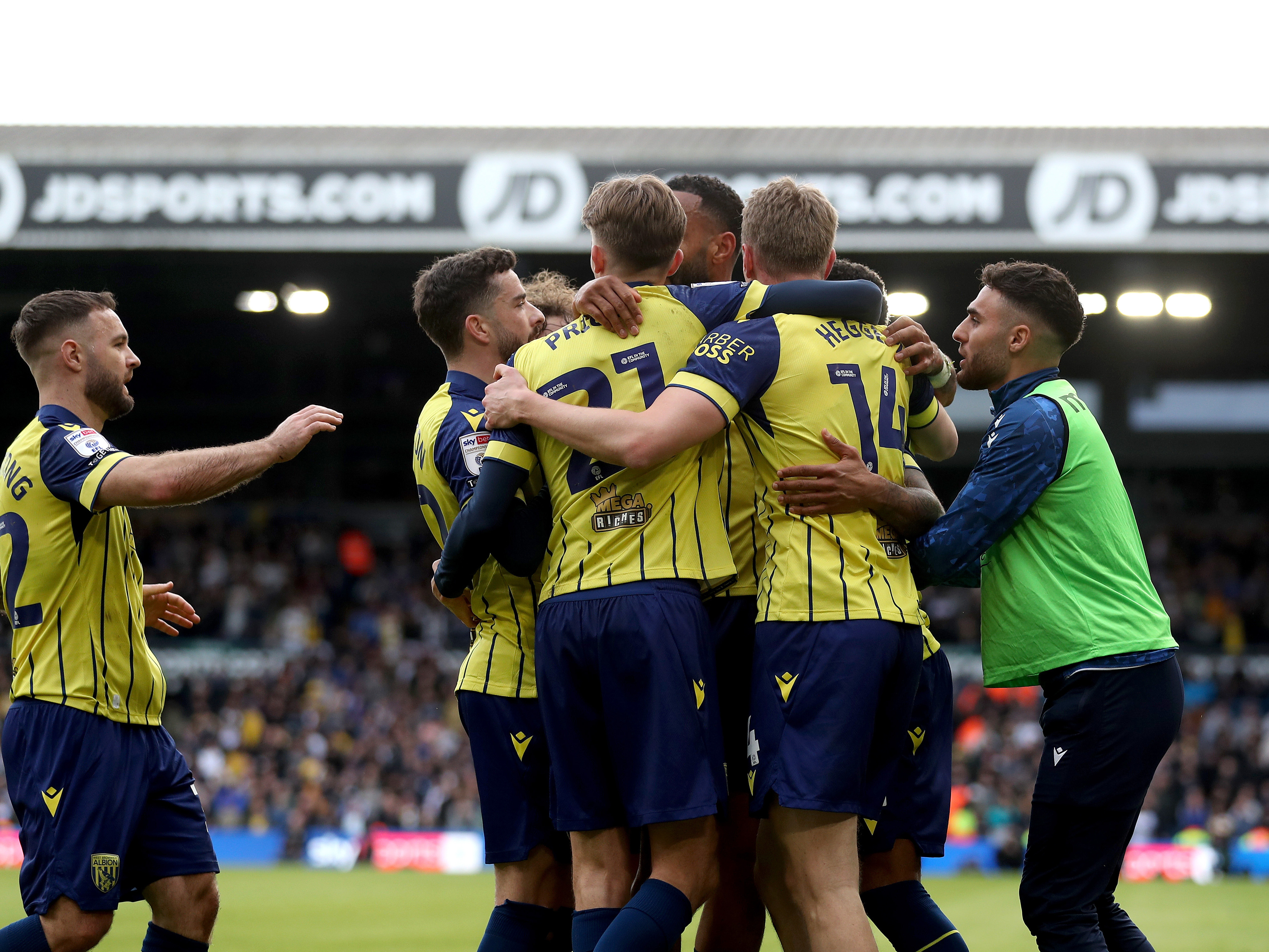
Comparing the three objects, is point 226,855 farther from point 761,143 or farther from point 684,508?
point 684,508

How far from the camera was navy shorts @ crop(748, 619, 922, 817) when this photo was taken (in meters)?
3.40

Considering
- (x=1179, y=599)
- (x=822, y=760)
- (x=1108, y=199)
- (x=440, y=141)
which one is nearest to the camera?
(x=822, y=760)

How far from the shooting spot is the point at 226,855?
17922 mm

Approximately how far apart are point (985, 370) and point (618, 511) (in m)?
1.41

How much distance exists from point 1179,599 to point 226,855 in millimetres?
15763

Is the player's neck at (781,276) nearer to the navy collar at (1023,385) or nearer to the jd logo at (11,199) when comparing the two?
the navy collar at (1023,385)

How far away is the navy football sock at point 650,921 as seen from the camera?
127 inches

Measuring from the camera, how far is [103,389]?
4.30 metres

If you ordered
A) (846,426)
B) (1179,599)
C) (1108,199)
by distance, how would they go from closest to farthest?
(846,426), (1108,199), (1179,599)

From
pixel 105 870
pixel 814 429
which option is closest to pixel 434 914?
pixel 105 870

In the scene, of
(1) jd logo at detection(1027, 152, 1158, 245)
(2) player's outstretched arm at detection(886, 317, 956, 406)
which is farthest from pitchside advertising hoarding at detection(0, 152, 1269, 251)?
(2) player's outstretched arm at detection(886, 317, 956, 406)

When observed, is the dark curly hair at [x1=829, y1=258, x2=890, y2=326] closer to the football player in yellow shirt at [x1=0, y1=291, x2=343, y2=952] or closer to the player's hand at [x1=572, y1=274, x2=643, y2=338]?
the player's hand at [x1=572, y1=274, x2=643, y2=338]

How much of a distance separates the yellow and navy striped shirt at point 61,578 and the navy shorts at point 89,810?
0.24 ft

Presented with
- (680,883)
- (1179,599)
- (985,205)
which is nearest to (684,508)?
(680,883)
